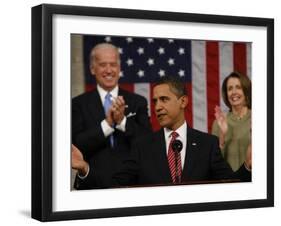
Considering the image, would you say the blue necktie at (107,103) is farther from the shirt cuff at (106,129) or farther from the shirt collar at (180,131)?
the shirt collar at (180,131)

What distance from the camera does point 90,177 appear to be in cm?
460

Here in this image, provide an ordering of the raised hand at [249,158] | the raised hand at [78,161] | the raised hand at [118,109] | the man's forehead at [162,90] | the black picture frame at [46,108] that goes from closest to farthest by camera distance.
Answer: the black picture frame at [46,108] < the raised hand at [78,161] < the raised hand at [118,109] < the man's forehead at [162,90] < the raised hand at [249,158]

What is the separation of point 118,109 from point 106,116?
77 millimetres

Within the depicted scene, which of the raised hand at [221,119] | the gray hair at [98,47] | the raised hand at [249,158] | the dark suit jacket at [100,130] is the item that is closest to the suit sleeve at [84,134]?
the dark suit jacket at [100,130]

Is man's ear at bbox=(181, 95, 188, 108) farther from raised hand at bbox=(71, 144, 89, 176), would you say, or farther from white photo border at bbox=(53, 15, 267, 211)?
raised hand at bbox=(71, 144, 89, 176)

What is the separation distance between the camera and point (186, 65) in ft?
15.9

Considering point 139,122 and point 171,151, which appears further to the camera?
point 171,151

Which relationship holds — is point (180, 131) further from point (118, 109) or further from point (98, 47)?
point (98, 47)

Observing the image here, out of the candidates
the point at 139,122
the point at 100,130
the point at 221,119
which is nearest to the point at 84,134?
the point at 100,130

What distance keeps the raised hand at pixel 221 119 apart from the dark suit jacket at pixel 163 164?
7cm

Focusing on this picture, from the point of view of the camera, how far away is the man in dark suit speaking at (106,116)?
15.0ft

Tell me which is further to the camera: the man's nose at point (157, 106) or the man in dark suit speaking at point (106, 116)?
the man's nose at point (157, 106)

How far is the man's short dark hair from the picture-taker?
15.7 feet

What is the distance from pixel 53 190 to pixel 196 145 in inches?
32.9
